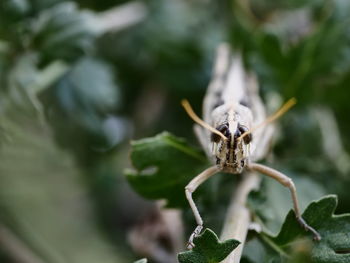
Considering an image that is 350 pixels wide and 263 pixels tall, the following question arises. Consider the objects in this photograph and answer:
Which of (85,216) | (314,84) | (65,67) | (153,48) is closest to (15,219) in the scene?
(85,216)

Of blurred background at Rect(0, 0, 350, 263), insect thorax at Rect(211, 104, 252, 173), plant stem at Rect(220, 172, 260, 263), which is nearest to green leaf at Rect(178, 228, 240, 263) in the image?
plant stem at Rect(220, 172, 260, 263)

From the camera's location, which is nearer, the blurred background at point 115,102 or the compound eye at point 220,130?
the compound eye at point 220,130

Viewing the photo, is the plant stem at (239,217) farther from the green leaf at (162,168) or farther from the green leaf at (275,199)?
the green leaf at (162,168)

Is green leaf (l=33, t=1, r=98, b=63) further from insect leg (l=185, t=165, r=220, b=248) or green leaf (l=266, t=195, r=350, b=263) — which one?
green leaf (l=266, t=195, r=350, b=263)

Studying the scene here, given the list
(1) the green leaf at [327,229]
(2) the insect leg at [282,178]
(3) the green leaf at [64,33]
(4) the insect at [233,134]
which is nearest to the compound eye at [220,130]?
(4) the insect at [233,134]

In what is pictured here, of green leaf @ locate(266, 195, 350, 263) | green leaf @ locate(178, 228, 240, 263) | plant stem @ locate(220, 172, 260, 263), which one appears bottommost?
green leaf @ locate(178, 228, 240, 263)

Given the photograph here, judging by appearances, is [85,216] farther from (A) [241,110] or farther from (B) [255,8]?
(B) [255,8]

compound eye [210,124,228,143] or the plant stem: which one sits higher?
compound eye [210,124,228,143]
